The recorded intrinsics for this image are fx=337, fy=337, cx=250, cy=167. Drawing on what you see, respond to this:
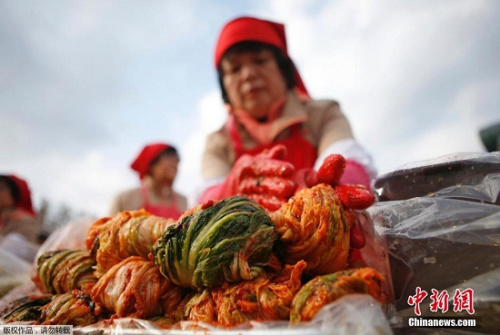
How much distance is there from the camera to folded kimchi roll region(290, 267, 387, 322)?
704 mm

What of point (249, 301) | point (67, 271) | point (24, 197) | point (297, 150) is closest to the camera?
point (249, 301)

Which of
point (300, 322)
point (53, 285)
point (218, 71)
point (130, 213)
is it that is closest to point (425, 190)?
point (300, 322)

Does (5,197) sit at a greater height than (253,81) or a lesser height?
lesser

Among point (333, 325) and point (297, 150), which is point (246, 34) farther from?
point (333, 325)

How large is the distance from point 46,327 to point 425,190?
1116 millimetres

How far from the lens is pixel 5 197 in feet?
13.5

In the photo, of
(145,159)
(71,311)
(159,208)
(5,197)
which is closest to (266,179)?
(71,311)

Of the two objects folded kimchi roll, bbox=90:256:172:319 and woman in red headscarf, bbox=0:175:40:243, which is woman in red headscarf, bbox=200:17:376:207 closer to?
folded kimchi roll, bbox=90:256:172:319

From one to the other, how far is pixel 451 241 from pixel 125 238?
3.06ft

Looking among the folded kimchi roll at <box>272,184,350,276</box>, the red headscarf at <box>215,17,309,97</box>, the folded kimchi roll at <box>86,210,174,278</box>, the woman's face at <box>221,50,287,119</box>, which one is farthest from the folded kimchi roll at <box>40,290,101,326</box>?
the red headscarf at <box>215,17,309,97</box>

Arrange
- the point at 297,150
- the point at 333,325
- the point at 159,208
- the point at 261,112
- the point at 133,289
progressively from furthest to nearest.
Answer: the point at 159,208
the point at 261,112
the point at 297,150
the point at 133,289
the point at 333,325

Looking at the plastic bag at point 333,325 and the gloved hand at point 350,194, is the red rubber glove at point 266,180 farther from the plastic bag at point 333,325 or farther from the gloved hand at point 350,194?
the plastic bag at point 333,325

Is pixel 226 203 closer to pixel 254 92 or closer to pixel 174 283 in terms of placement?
pixel 174 283

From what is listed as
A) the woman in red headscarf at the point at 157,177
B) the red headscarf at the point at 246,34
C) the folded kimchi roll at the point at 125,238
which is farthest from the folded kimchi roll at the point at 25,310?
the woman in red headscarf at the point at 157,177
